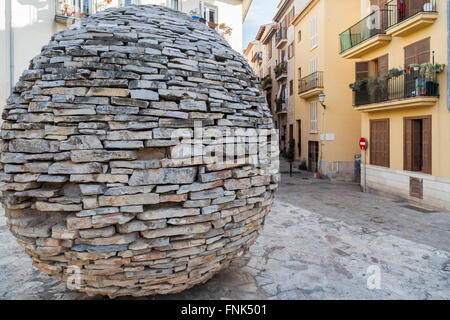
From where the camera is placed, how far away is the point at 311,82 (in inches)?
672

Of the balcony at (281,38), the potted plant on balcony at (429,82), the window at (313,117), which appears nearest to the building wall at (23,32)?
the potted plant on balcony at (429,82)

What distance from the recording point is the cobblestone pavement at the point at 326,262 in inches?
161

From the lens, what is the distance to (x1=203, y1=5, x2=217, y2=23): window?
14441 mm

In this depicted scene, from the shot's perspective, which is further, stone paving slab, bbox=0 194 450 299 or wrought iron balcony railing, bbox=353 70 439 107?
wrought iron balcony railing, bbox=353 70 439 107

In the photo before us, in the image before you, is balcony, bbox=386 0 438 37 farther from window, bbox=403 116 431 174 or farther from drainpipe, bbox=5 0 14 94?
drainpipe, bbox=5 0 14 94

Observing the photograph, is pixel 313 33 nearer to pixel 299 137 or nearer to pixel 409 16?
pixel 299 137

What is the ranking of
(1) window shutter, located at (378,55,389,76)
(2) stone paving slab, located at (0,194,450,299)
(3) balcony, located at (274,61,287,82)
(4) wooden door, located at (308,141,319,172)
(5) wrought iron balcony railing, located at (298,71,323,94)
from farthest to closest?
(3) balcony, located at (274,61,287,82) → (4) wooden door, located at (308,141,319,172) → (5) wrought iron balcony railing, located at (298,71,323,94) → (1) window shutter, located at (378,55,389,76) → (2) stone paving slab, located at (0,194,450,299)

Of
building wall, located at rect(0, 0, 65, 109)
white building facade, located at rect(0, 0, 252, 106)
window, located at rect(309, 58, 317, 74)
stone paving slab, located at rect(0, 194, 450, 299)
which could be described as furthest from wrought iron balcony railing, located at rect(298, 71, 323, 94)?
building wall, located at rect(0, 0, 65, 109)

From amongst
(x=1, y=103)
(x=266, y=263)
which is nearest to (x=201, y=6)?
(x=1, y=103)

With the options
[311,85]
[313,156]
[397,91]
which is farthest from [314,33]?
[397,91]

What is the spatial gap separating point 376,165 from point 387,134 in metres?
1.48

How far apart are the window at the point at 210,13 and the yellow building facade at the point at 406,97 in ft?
21.7

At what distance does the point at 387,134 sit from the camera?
11.7 metres
